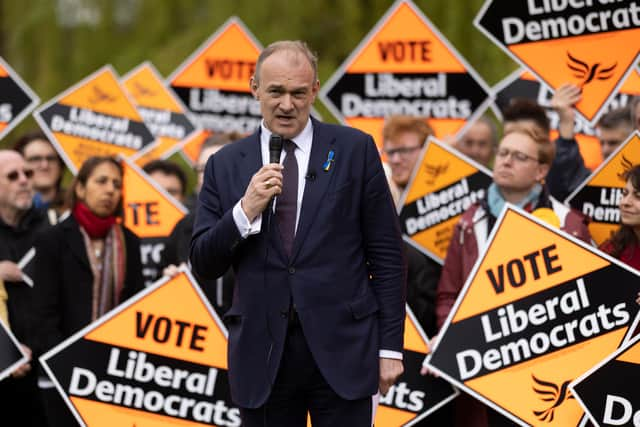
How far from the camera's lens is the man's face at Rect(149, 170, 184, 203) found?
29.0ft

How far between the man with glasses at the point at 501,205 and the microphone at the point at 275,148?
2.41m

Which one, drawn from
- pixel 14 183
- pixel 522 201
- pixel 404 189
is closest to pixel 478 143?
pixel 404 189

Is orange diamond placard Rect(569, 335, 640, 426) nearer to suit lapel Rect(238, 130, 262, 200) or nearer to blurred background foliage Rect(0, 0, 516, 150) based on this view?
suit lapel Rect(238, 130, 262, 200)

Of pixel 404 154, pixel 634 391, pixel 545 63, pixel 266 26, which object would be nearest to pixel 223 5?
pixel 266 26

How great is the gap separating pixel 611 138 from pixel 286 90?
3925mm

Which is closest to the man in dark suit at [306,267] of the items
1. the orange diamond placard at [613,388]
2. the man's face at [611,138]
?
the orange diamond placard at [613,388]

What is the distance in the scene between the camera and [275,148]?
4.04 meters

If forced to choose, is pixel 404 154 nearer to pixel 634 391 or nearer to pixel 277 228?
pixel 634 391

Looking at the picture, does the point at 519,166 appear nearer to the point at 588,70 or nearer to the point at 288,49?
the point at 588,70

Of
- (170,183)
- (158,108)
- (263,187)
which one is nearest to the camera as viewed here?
(263,187)

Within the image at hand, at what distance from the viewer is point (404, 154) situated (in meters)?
7.64

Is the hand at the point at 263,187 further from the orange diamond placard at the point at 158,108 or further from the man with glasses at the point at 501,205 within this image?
the orange diamond placard at the point at 158,108

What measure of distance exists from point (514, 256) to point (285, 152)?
2.05 m

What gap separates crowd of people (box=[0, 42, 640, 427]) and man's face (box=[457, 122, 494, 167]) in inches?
39.0
